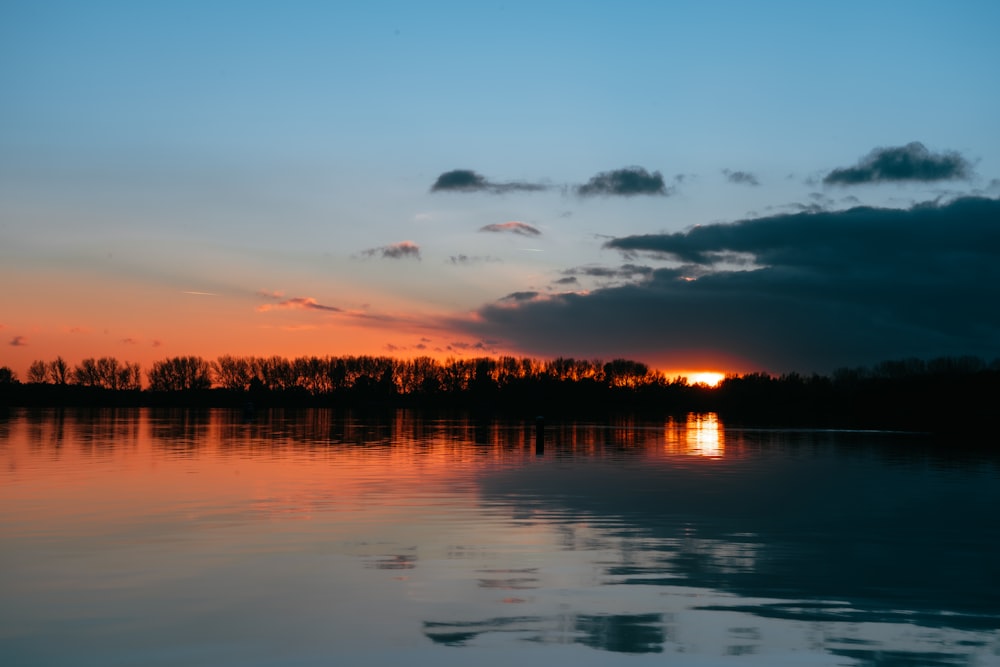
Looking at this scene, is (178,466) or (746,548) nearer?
(746,548)

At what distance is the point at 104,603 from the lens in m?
13.6

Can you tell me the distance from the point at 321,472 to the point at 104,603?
22.1 m

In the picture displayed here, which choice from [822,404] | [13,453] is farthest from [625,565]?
[822,404]

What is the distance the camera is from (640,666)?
10.5 metres

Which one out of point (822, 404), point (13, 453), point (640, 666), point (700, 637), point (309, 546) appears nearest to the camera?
point (640, 666)

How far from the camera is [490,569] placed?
1631cm

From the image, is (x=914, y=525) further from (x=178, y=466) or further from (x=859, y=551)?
(x=178, y=466)

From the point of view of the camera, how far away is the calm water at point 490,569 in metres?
11.4

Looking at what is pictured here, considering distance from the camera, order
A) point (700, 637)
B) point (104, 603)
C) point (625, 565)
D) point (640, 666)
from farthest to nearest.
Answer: point (625, 565)
point (104, 603)
point (700, 637)
point (640, 666)

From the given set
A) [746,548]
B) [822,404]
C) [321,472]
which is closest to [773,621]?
[746,548]

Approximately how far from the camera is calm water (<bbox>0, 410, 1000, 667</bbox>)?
11.4 meters

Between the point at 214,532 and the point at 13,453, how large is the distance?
29.0 m

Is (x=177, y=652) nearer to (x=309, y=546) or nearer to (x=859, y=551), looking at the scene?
(x=309, y=546)

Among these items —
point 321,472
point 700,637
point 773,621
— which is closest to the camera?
point 700,637
